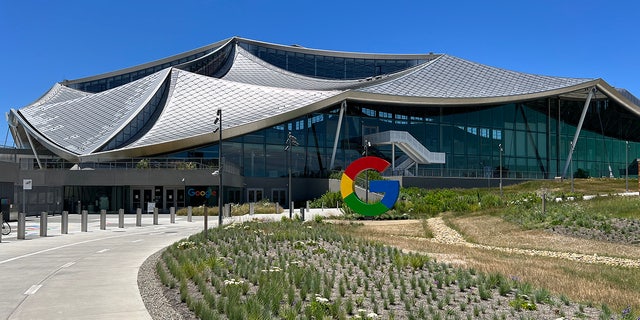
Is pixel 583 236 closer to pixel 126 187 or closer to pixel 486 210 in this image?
pixel 486 210

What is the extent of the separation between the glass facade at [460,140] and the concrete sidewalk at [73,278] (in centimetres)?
3762

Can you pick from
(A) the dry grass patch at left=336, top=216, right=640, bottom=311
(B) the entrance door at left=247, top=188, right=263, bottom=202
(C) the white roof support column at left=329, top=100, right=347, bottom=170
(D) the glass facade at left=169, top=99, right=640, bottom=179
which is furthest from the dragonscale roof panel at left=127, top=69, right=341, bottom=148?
(A) the dry grass patch at left=336, top=216, right=640, bottom=311

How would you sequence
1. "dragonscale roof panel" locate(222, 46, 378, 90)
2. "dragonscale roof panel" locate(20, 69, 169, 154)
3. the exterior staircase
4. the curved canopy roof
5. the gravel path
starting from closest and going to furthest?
1. the gravel path
2. the curved canopy roof
3. "dragonscale roof panel" locate(20, 69, 169, 154)
4. the exterior staircase
5. "dragonscale roof panel" locate(222, 46, 378, 90)

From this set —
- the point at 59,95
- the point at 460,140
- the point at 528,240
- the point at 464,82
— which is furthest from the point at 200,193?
the point at 59,95

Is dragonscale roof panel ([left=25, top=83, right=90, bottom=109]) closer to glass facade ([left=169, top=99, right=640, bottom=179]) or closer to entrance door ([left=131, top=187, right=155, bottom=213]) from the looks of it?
glass facade ([left=169, top=99, right=640, bottom=179])

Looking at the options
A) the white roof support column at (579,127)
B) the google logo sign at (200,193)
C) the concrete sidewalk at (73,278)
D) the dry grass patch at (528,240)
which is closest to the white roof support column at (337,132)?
the google logo sign at (200,193)

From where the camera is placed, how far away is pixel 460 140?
75375 mm

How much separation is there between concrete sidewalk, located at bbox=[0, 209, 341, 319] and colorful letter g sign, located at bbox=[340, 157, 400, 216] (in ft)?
43.0

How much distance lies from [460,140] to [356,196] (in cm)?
4181

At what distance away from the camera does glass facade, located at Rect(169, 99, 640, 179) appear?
213 ft

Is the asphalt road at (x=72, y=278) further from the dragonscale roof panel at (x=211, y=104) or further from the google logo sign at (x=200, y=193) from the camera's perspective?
the dragonscale roof panel at (x=211, y=104)

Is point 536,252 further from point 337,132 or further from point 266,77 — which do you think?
point 266,77

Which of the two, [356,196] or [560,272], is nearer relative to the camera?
[560,272]

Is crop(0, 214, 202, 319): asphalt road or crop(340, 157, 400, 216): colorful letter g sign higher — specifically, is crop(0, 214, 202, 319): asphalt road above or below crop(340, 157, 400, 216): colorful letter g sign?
below
